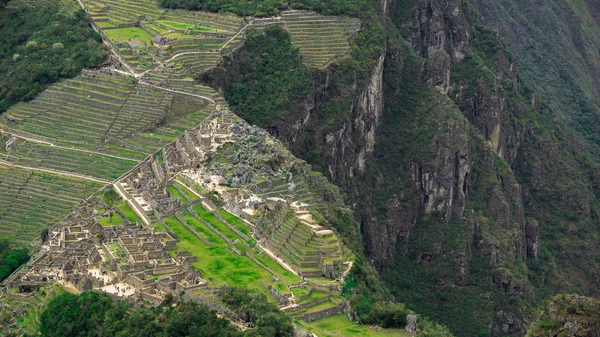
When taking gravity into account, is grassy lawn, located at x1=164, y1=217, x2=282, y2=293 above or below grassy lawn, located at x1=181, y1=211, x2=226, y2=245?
above

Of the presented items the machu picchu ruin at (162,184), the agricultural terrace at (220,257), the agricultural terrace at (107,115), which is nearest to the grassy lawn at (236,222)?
the machu picchu ruin at (162,184)

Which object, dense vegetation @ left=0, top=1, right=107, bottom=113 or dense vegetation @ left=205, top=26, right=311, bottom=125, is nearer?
dense vegetation @ left=0, top=1, right=107, bottom=113

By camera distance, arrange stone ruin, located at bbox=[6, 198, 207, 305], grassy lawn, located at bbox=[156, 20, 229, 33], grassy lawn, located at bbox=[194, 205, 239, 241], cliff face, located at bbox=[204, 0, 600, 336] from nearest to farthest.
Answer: stone ruin, located at bbox=[6, 198, 207, 305], grassy lawn, located at bbox=[194, 205, 239, 241], grassy lawn, located at bbox=[156, 20, 229, 33], cliff face, located at bbox=[204, 0, 600, 336]

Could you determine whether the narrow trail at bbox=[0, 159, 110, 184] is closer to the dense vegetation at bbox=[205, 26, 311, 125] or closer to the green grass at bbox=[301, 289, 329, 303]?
the dense vegetation at bbox=[205, 26, 311, 125]

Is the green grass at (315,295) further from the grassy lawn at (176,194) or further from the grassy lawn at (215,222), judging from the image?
the grassy lawn at (176,194)

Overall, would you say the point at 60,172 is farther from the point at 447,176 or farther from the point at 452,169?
the point at 452,169

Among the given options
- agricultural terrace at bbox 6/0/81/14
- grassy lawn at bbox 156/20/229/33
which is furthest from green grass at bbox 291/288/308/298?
agricultural terrace at bbox 6/0/81/14

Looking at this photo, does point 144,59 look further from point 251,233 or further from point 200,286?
point 200,286
